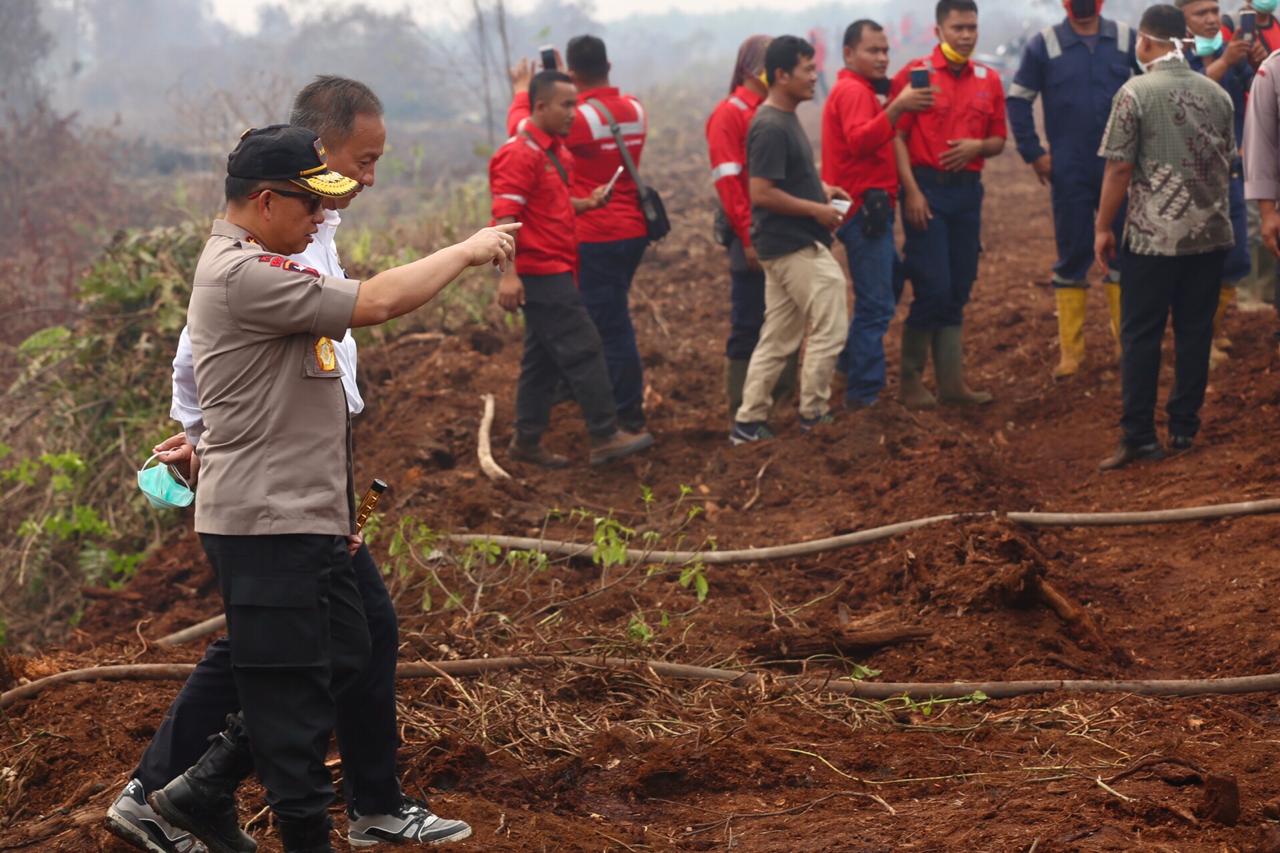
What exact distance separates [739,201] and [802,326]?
2.37 feet

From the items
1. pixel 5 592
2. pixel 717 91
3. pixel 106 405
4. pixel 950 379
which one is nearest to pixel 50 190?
pixel 106 405

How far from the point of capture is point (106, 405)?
8.12 metres

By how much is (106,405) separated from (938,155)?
489 centimetres

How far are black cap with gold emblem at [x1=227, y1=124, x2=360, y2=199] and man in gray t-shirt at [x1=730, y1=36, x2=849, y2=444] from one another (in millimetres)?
3977

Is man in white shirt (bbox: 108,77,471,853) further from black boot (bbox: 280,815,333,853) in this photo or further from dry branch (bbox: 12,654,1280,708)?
dry branch (bbox: 12,654,1280,708)

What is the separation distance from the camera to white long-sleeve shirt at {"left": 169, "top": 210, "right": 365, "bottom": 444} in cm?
323

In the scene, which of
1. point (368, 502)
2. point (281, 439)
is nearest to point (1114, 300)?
point (368, 502)

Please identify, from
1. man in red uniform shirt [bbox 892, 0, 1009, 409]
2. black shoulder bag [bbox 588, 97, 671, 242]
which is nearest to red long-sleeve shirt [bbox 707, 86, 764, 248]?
black shoulder bag [bbox 588, 97, 671, 242]

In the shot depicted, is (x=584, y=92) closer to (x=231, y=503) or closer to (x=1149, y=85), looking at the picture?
(x=1149, y=85)

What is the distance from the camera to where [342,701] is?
3.27m

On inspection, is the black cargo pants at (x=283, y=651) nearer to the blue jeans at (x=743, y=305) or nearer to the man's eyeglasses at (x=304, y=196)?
the man's eyeglasses at (x=304, y=196)

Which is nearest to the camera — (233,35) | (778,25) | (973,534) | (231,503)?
(231,503)

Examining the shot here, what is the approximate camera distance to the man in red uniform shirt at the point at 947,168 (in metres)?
7.12

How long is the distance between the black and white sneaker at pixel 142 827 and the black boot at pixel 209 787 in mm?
39
